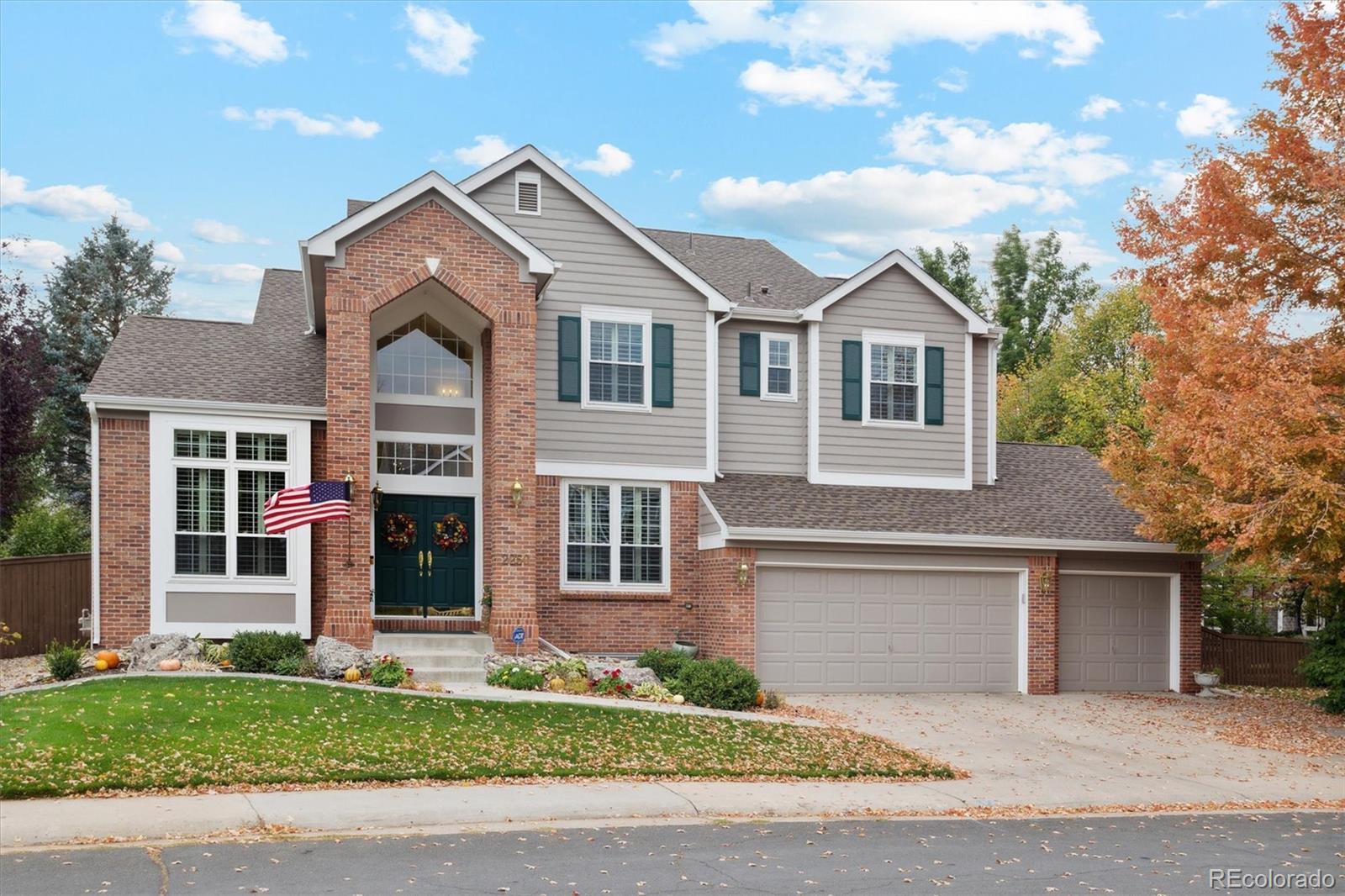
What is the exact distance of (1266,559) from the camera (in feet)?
63.0

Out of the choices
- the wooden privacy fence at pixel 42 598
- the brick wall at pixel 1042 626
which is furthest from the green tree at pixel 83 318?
the brick wall at pixel 1042 626

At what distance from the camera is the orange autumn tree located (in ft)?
57.0

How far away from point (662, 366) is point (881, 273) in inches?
178

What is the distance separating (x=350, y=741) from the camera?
1358 centimetres

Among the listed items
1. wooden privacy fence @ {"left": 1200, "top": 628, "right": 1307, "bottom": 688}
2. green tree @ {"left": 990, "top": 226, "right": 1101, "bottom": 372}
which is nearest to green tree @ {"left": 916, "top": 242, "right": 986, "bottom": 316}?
green tree @ {"left": 990, "top": 226, "right": 1101, "bottom": 372}

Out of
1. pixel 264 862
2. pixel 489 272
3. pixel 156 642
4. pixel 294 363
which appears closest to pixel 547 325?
pixel 489 272

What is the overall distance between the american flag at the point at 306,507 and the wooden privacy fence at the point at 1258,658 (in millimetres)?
18947

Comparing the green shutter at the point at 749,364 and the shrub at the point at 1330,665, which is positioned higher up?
the green shutter at the point at 749,364

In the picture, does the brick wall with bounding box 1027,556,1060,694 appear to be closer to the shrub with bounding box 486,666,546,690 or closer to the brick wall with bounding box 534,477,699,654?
the brick wall with bounding box 534,477,699,654

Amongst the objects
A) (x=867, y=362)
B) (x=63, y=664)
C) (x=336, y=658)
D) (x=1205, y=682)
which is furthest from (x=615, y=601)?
(x=1205, y=682)

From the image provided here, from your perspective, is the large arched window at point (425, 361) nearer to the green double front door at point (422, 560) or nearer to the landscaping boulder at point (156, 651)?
the green double front door at point (422, 560)

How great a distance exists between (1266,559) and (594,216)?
38.8 ft

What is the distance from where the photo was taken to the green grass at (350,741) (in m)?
12.2

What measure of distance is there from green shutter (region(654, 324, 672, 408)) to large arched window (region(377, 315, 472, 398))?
3119 mm
